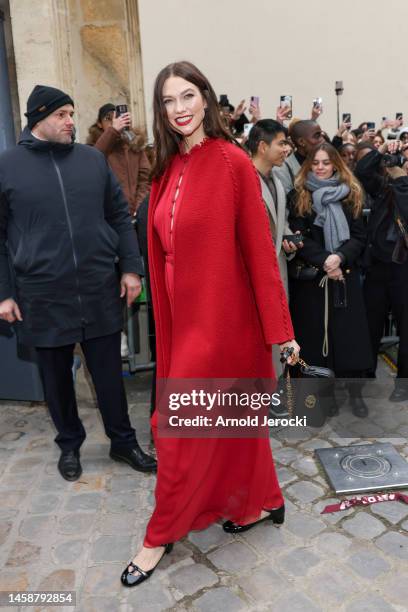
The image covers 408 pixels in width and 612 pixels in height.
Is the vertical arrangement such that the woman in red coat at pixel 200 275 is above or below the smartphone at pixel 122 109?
below

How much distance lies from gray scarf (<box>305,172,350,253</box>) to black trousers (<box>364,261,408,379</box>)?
1.61 feet

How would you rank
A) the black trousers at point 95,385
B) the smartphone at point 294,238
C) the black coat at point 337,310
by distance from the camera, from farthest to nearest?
1. the black coat at point 337,310
2. the smartphone at point 294,238
3. the black trousers at point 95,385

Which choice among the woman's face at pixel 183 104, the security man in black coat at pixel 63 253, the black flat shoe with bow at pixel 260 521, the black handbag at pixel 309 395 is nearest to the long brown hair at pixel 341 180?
the black handbag at pixel 309 395

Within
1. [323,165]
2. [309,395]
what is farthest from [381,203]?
[309,395]

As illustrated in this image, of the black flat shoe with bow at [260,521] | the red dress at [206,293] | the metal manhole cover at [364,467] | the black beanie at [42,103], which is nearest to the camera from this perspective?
the red dress at [206,293]

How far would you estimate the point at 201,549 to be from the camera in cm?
292

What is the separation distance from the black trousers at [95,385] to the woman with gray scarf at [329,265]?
4.57 feet

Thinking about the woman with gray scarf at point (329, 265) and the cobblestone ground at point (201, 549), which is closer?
the cobblestone ground at point (201, 549)

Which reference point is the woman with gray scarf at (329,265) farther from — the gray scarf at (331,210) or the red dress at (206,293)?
the red dress at (206,293)

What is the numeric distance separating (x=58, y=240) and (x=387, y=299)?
2.46 metres

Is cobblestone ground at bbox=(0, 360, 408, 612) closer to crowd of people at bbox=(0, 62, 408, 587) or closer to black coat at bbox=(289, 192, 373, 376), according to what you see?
crowd of people at bbox=(0, 62, 408, 587)

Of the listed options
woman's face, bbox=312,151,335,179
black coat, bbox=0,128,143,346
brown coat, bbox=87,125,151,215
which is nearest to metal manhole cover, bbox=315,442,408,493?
black coat, bbox=0,128,143,346

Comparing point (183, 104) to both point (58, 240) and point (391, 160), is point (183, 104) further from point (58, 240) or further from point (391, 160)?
point (391, 160)

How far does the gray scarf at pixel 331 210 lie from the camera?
399 cm
